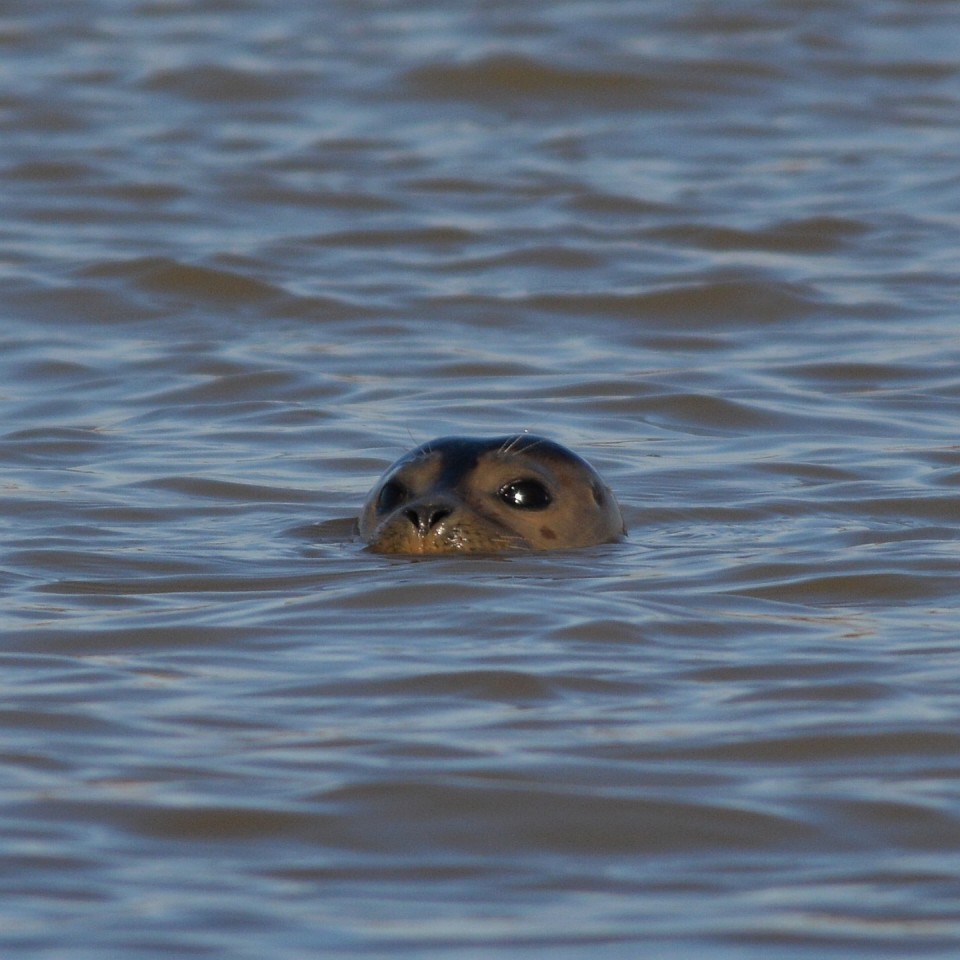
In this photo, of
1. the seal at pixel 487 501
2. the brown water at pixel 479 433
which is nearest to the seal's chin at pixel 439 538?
the seal at pixel 487 501

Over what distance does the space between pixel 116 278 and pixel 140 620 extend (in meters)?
7.41

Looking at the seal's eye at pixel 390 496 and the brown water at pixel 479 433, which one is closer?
the brown water at pixel 479 433

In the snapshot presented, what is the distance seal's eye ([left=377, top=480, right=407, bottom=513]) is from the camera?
801 cm

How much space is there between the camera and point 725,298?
44.4 ft

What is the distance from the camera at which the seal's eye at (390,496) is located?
8008 millimetres

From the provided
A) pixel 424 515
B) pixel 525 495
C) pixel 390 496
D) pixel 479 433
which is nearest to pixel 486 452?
pixel 525 495

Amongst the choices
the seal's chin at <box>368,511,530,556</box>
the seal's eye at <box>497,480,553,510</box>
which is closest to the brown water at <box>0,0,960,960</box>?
the seal's chin at <box>368,511,530,556</box>

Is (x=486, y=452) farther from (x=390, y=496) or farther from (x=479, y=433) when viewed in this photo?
(x=479, y=433)

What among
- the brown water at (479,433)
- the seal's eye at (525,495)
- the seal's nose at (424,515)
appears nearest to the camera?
the brown water at (479,433)

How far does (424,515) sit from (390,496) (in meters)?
0.38

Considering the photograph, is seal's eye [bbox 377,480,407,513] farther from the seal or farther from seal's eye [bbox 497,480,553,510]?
seal's eye [bbox 497,480,553,510]

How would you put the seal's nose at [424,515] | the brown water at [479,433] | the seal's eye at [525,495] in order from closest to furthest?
1. the brown water at [479,433]
2. the seal's nose at [424,515]
3. the seal's eye at [525,495]

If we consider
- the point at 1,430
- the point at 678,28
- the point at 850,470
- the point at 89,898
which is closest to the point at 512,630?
the point at 89,898

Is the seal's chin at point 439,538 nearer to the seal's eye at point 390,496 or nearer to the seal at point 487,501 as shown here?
the seal at point 487,501
